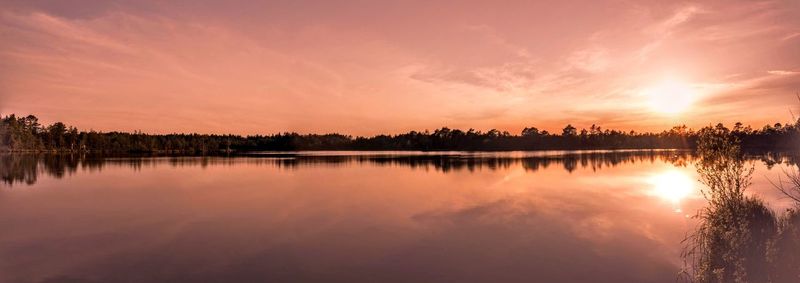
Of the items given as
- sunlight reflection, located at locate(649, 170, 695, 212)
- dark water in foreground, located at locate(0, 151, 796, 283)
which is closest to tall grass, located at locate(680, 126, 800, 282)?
dark water in foreground, located at locate(0, 151, 796, 283)

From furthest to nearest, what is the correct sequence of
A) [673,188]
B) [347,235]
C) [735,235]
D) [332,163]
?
[332,163], [673,188], [347,235], [735,235]

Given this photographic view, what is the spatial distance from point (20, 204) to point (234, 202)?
1584 centimetres

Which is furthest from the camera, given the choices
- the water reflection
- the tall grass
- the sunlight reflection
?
the water reflection

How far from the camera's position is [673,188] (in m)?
43.2

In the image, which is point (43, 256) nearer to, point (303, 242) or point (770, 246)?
point (303, 242)

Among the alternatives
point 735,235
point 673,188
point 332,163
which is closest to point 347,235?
point 735,235

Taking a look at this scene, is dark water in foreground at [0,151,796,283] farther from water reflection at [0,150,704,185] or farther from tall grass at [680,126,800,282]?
water reflection at [0,150,704,185]

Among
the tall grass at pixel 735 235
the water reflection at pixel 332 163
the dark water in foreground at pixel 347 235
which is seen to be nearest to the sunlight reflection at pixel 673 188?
the dark water in foreground at pixel 347 235

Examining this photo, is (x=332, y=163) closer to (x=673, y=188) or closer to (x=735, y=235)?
(x=673, y=188)

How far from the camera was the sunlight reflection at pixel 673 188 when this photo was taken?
35938mm

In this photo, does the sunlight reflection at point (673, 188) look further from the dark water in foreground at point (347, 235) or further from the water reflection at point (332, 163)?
the water reflection at point (332, 163)

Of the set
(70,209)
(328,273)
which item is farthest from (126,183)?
(328,273)

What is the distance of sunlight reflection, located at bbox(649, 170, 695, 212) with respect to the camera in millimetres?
35938

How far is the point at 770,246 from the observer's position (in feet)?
44.3
